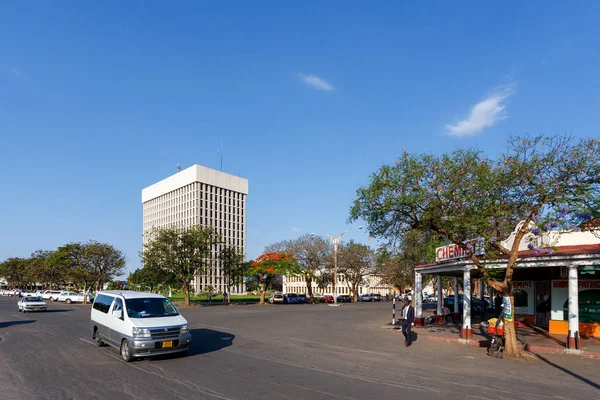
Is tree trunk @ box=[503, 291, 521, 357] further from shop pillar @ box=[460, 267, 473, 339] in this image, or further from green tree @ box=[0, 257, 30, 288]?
green tree @ box=[0, 257, 30, 288]

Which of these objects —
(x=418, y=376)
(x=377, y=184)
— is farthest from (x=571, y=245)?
(x=418, y=376)

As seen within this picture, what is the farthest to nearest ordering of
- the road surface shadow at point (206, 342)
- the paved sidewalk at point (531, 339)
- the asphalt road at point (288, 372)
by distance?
the paved sidewalk at point (531, 339), the road surface shadow at point (206, 342), the asphalt road at point (288, 372)

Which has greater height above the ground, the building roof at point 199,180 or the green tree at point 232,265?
the building roof at point 199,180

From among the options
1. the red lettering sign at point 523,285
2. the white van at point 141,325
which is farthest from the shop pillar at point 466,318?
the white van at point 141,325

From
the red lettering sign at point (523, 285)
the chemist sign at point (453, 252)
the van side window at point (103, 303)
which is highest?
the chemist sign at point (453, 252)

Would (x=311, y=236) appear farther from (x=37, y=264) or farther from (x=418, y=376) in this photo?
(x=418, y=376)

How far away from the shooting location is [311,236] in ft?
224

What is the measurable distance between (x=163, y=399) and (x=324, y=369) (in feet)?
15.2

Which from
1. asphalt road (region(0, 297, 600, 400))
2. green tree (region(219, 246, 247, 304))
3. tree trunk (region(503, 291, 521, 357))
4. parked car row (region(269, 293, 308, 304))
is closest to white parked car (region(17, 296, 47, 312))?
asphalt road (region(0, 297, 600, 400))

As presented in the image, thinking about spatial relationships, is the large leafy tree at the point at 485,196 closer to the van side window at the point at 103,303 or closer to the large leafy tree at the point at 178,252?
the van side window at the point at 103,303

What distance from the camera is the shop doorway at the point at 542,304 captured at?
2151 centimetres

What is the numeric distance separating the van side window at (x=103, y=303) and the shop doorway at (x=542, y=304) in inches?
741

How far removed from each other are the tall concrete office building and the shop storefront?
95271mm

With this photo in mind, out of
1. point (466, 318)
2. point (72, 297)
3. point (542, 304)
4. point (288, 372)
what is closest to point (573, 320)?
point (466, 318)
